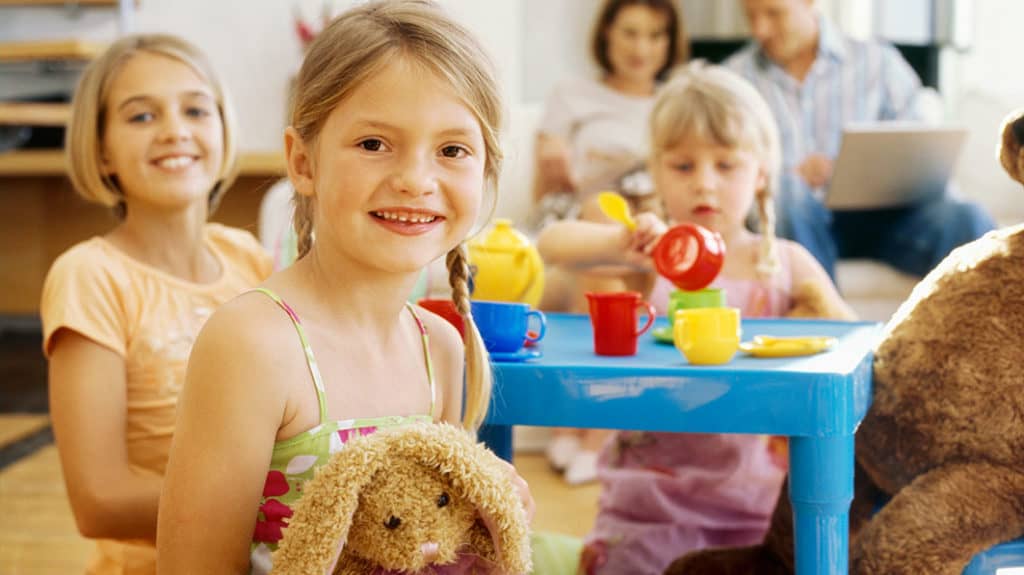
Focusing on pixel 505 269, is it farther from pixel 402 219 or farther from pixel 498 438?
pixel 402 219

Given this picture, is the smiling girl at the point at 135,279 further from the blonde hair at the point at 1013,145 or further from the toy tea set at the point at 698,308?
the blonde hair at the point at 1013,145

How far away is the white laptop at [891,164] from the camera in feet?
8.50

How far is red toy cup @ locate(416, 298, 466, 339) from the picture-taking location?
1314mm

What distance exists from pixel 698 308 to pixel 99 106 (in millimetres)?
834

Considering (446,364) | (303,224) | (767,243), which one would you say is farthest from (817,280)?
(303,224)

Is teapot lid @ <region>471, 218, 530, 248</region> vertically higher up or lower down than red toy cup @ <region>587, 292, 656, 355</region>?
higher up

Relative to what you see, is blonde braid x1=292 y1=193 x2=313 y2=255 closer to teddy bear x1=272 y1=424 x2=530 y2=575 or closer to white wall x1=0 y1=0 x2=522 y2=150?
teddy bear x1=272 y1=424 x2=530 y2=575

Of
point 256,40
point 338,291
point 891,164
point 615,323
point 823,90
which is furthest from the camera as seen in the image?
point 256,40

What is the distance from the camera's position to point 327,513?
86 cm

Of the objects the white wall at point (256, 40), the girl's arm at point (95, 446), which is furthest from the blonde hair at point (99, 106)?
the white wall at point (256, 40)

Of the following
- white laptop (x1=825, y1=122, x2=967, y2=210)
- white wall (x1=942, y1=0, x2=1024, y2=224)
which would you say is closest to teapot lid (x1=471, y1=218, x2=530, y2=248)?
white laptop (x1=825, y1=122, x2=967, y2=210)

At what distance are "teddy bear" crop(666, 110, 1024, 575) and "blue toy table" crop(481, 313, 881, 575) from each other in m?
0.05

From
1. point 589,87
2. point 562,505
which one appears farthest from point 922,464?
point 589,87

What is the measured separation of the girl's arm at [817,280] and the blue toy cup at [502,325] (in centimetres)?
64
